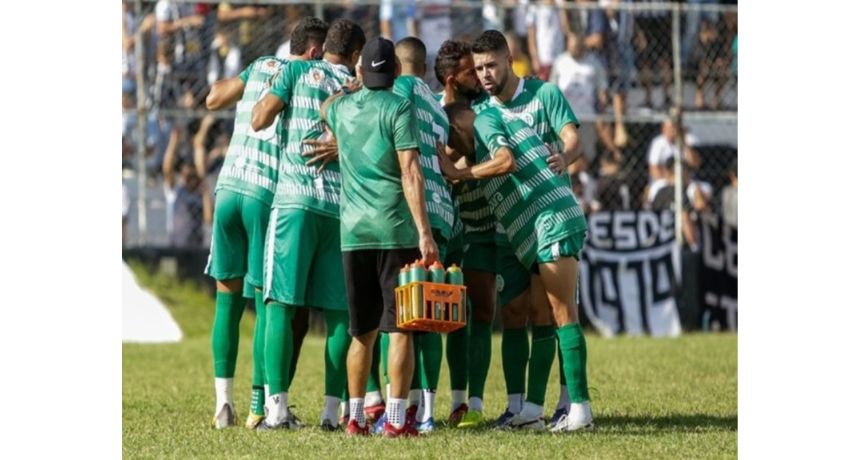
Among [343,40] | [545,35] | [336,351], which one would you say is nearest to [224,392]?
[336,351]

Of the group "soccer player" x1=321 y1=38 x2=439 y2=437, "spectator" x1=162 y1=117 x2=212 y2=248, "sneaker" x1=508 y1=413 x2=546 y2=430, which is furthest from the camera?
"spectator" x1=162 y1=117 x2=212 y2=248

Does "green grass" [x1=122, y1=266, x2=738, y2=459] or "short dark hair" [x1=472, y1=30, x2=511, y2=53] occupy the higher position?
"short dark hair" [x1=472, y1=30, x2=511, y2=53]

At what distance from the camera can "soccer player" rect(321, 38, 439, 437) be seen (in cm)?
968

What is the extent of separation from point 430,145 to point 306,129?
82 centimetres

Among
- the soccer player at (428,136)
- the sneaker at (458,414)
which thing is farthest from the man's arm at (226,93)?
the sneaker at (458,414)

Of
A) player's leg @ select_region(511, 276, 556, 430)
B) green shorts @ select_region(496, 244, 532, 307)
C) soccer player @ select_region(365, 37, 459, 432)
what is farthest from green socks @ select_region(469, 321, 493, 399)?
soccer player @ select_region(365, 37, 459, 432)

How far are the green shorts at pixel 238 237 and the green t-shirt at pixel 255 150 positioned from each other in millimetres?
A: 65

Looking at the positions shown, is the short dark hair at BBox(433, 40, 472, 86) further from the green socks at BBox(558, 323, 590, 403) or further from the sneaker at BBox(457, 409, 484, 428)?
the sneaker at BBox(457, 409, 484, 428)

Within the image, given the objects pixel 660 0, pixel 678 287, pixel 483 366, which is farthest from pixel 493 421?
pixel 660 0

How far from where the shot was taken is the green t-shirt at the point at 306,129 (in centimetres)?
1039

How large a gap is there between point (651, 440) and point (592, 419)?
849 millimetres

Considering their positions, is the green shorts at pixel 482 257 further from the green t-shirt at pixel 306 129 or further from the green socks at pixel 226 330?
the green socks at pixel 226 330

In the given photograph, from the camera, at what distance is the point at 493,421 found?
1138 cm

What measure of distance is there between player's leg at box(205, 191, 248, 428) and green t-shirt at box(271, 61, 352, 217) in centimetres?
50
